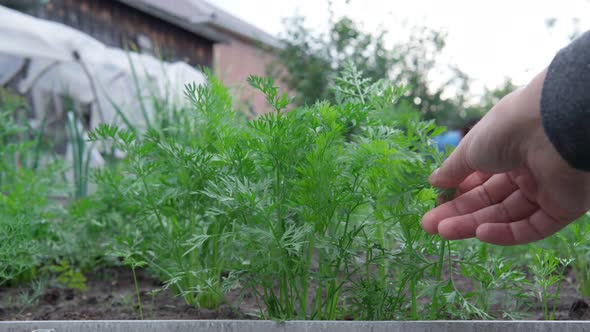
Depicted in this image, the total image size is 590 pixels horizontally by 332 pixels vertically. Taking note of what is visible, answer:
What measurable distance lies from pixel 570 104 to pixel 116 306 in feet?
6.06

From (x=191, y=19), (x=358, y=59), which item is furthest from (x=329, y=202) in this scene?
(x=191, y=19)

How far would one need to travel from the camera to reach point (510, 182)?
1.45 m

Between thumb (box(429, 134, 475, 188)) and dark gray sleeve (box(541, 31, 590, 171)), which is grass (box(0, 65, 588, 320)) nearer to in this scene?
thumb (box(429, 134, 475, 188))

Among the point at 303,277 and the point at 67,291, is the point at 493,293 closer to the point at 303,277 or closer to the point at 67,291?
the point at 303,277

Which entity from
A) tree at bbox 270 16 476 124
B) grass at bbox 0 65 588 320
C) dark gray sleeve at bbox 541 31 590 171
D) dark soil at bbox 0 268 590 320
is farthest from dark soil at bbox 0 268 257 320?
tree at bbox 270 16 476 124

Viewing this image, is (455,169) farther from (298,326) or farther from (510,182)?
(298,326)

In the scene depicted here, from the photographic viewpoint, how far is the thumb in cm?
124

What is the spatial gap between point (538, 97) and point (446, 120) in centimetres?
997

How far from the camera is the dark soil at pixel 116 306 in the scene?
1966 mm

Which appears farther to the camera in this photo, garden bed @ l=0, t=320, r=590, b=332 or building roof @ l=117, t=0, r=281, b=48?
building roof @ l=117, t=0, r=281, b=48

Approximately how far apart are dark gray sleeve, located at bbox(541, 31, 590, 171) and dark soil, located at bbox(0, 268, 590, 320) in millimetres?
909

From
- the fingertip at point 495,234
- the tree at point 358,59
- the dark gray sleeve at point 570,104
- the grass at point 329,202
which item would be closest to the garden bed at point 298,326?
the grass at point 329,202

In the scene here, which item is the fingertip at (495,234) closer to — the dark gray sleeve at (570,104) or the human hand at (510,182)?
the human hand at (510,182)

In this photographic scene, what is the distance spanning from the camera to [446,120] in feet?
35.2
